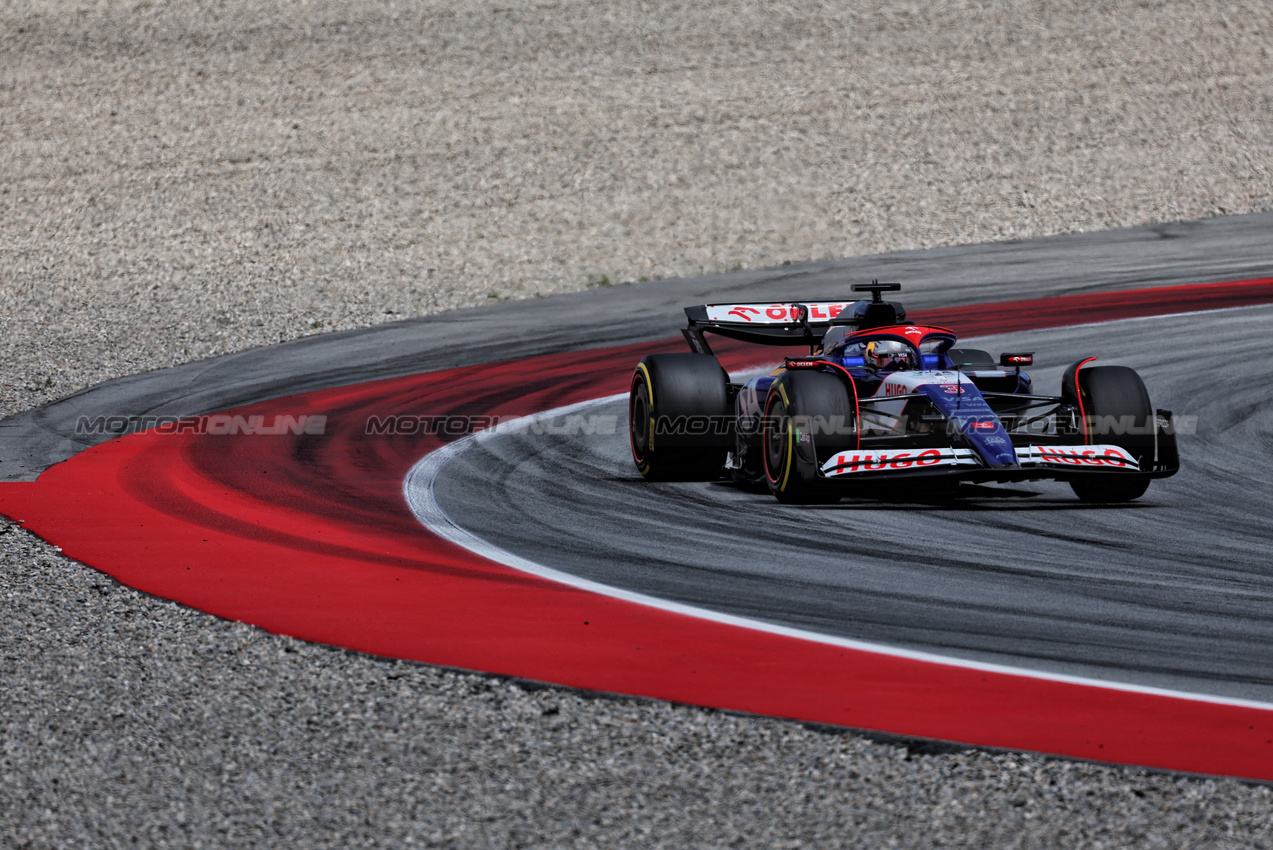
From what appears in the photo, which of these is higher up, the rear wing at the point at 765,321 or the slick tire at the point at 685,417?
the rear wing at the point at 765,321

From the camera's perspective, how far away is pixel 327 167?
29.9 metres

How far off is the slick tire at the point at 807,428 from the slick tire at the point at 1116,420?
1.51 m

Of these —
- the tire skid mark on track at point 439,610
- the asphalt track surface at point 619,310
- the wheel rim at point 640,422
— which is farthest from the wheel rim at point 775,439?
the asphalt track surface at point 619,310

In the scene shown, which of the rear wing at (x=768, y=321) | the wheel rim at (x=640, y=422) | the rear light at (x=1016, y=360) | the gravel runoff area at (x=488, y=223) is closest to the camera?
the gravel runoff area at (x=488, y=223)

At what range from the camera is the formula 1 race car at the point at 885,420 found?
28.0 feet

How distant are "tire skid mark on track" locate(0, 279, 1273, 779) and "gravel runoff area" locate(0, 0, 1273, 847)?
27 cm

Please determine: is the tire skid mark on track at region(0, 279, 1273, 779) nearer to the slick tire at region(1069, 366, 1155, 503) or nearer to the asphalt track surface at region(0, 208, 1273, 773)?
the asphalt track surface at region(0, 208, 1273, 773)

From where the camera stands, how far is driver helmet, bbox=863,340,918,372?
31.0ft

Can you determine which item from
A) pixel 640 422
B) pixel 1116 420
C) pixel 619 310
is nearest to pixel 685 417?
pixel 640 422

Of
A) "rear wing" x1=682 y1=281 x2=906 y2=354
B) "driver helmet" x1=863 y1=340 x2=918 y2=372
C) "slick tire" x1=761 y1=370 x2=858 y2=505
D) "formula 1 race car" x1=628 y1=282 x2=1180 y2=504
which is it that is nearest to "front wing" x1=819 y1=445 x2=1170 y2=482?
"formula 1 race car" x1=628 y1=282 x2=1180 y2=504

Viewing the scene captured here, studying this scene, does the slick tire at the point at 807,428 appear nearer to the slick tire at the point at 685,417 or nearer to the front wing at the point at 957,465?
the front wing at the point at 957,465

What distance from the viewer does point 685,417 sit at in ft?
32.4

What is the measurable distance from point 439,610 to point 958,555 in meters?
2.70

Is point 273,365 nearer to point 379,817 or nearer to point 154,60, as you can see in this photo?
point 379,817
